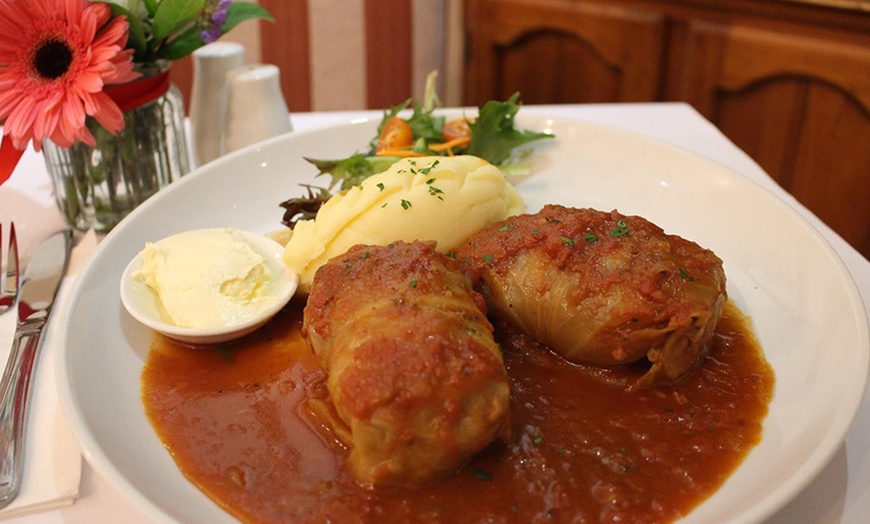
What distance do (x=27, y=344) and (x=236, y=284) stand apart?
→ 65cm

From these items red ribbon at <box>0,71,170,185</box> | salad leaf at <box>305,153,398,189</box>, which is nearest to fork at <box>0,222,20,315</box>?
red ribbon at <box>0,71,170,185</box>

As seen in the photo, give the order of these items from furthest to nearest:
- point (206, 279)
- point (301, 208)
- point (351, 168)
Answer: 1. point (351, 168)
2. point (301, 208)
3. point (206, 279)

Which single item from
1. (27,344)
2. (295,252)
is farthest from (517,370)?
(27,344)

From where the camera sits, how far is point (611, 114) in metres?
4.04

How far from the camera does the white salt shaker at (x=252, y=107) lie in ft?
10.5

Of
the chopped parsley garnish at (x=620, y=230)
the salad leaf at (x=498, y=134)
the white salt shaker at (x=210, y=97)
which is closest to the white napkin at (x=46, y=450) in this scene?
the white salt shaker at (x=210, y=97)

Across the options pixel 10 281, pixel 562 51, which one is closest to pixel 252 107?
pixel 10 281

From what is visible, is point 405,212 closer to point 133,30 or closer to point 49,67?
point 133,30

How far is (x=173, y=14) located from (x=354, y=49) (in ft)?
11.0

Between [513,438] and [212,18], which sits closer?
[513,438]

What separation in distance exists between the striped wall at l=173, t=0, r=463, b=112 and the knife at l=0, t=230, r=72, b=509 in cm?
311

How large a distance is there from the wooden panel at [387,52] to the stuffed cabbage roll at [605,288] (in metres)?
3.98

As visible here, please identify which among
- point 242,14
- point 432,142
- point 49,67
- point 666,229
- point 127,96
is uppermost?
point 242,14

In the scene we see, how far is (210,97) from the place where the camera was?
10.9 ft
